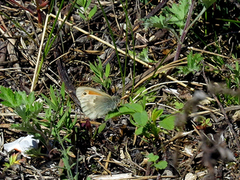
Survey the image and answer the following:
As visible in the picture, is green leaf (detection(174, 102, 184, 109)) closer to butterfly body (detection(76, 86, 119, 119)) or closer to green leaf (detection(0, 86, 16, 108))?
butterfly body (detection(76, 86, 119, 119))

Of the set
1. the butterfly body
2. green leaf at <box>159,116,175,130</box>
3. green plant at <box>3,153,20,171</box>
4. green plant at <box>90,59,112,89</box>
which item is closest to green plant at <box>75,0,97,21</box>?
green plant at <box>90,59,112,89</box>

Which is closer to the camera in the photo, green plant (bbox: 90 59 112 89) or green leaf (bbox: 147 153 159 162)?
green leaf (bbox: 147 153 159 162)

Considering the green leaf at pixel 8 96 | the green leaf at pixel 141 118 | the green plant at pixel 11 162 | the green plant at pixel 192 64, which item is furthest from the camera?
the green plant at pixel 192 64

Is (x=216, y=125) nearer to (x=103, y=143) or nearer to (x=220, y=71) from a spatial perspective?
(x=220, y=71)

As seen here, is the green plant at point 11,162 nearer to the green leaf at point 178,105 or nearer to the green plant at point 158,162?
the green plant at point 158,162

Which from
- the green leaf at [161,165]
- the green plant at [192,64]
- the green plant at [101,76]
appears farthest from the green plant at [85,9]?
the green leaf at [161,165]

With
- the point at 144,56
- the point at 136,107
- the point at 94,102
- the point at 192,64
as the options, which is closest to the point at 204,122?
the point at 192,64

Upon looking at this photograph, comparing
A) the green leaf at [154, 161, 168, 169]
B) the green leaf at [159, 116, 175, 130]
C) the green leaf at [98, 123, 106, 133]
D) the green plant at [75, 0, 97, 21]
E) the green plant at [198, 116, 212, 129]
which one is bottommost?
the green leaf at [154, 161, 168, 169]

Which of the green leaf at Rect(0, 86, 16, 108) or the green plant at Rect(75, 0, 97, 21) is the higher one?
the green plant at Rect(75, 0, 97, 21)
